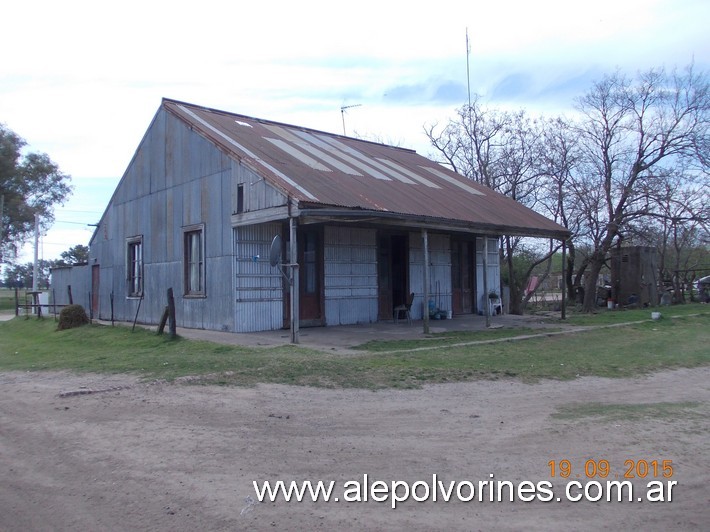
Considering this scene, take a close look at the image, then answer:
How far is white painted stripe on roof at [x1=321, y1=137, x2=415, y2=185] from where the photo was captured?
789 inches

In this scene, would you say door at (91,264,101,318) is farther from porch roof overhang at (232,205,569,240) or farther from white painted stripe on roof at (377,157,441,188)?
white painted stripe on roof at (377,157,441,188)

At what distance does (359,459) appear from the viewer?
587 centimetres

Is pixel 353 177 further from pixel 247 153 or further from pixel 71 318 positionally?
pixel 71 318

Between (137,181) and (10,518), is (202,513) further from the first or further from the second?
(137,181)

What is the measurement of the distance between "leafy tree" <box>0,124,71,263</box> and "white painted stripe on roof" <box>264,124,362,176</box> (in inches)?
Result: 1336

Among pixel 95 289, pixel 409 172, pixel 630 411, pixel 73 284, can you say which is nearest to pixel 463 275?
pixel 409 172

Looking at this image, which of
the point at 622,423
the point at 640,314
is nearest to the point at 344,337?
the point at 622,423

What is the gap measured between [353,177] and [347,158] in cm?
295

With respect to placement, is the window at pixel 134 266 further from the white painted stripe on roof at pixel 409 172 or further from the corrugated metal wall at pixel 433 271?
the corrugated metal wall at pixel 433 271

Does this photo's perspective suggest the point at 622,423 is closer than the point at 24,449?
No

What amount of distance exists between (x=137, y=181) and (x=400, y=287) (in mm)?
9566

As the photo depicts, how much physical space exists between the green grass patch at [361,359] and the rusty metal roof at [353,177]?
3.71 metres
